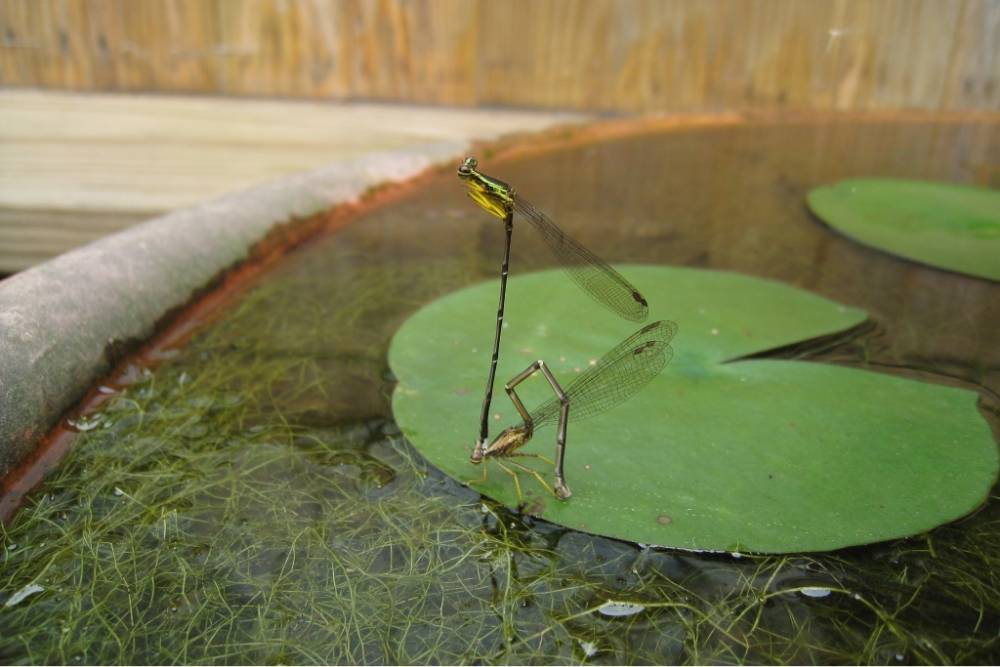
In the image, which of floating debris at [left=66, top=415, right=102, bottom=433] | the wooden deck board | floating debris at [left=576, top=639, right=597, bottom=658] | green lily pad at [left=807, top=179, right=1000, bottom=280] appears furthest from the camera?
the wooden deck board

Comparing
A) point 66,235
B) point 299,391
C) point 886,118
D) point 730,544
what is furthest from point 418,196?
point 886,118

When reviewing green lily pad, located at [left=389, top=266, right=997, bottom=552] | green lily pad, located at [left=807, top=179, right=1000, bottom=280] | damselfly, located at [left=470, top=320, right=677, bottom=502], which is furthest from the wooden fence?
damselfly, located at [left=470, top=320, right=677, bottom=502]

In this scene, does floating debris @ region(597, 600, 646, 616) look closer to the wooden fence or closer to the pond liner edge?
the pond liner edge

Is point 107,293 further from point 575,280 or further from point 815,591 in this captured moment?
point 815,591

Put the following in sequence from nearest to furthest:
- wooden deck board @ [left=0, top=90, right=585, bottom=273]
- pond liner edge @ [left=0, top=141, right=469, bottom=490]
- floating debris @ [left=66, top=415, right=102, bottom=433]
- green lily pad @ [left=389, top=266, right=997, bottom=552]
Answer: green lily pad @ [left=389, top=266, right=997, bottom=552] < pond liner edge @ [left=0, top=141, right=469, bottom=490] < floating debris @ [left=66, top=415, right=102, bottom=433] < wooden deck board @ [left=0, top=90, right=585, bottom=273]

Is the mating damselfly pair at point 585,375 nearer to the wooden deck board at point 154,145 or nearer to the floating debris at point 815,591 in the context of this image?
the floating debris at point 815,591

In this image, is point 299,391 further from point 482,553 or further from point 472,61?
point 472,61

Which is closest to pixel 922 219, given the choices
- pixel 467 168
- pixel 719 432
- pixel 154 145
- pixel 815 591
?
pixel 719 432
